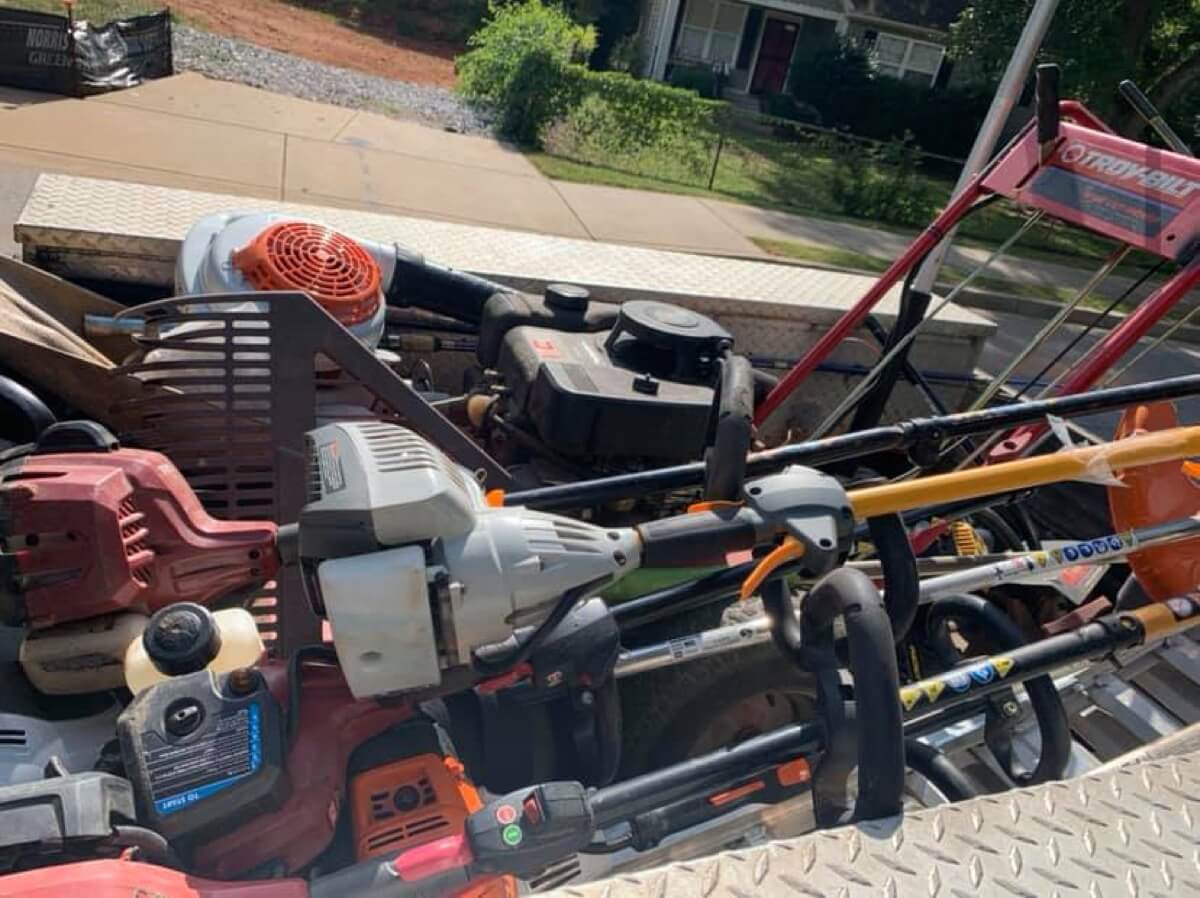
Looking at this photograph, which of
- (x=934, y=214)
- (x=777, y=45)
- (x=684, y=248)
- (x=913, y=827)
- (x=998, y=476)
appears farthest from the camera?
(x=777, y=45)

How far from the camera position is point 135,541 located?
5.44 ft

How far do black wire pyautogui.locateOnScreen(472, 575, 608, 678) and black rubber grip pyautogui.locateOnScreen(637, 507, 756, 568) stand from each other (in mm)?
99

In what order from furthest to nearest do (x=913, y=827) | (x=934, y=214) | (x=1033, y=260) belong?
(x=934, y=214) → (x=1033, y=260) → (x=913, y=827)

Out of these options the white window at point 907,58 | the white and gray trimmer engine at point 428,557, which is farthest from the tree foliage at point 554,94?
the white window at point 907,58

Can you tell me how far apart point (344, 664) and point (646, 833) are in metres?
0.67

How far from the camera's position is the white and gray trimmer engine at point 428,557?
1.19 meters

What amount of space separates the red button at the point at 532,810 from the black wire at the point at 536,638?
233mm

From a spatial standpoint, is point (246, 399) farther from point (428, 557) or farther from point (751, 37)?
point (751, 37)

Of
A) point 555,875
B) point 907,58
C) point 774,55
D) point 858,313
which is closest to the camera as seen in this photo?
point 555,875

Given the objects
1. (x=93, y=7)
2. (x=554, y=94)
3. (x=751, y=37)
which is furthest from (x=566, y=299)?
(x=751, y=37)

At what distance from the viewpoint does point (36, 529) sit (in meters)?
1.57

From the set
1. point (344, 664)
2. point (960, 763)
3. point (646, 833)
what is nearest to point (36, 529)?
point (344, 664)

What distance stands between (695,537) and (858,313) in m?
2.09

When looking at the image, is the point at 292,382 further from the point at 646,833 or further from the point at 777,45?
the point at 777,45
